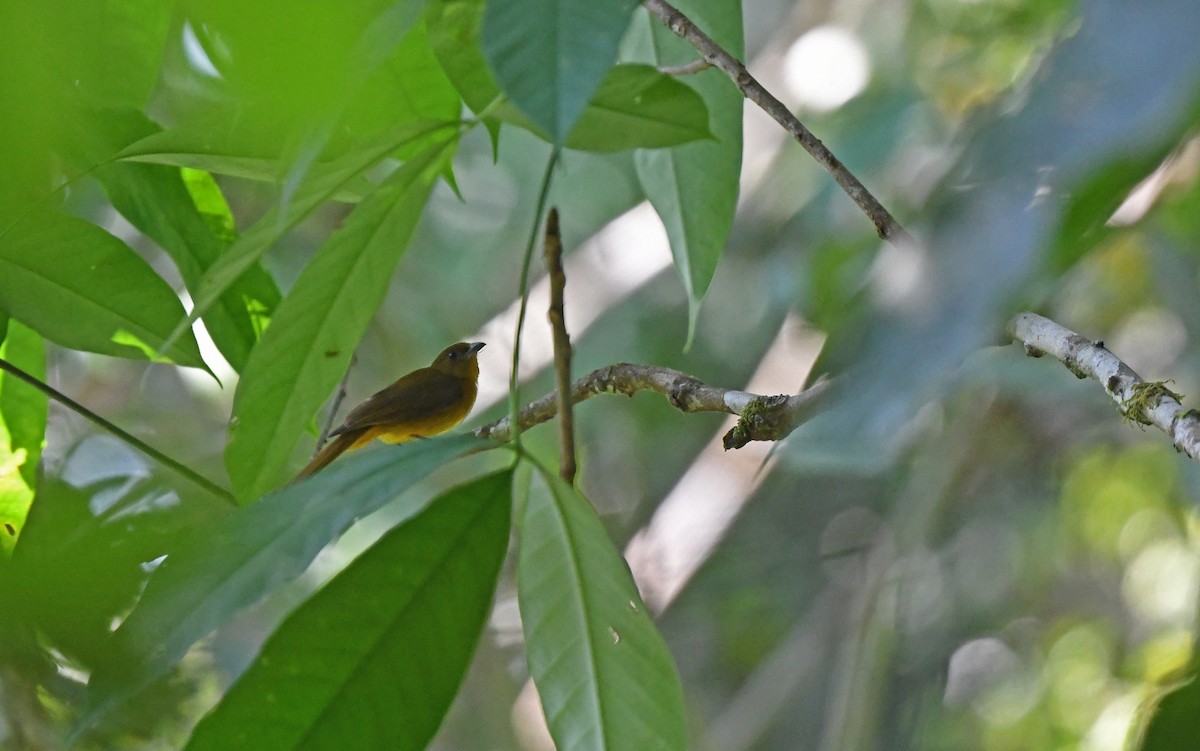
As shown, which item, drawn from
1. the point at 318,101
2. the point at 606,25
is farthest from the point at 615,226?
the point at 318,101

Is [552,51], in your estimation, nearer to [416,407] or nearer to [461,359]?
[416,407]

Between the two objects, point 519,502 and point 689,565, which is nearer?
point 519,502

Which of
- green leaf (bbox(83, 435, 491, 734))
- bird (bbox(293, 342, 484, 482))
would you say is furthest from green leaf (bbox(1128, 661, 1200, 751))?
bird (bbox(293, 342, 484, 482))

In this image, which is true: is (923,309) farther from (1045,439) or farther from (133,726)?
(1045,439)

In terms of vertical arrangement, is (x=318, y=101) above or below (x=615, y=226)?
below

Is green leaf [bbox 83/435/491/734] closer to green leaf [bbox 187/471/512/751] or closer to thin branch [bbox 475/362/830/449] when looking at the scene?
green leaf [bbox 187/471/512/751]

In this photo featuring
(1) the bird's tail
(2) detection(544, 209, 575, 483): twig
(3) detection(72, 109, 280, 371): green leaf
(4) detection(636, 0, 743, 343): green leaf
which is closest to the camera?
(2) detection(544, 209, 575, 483): twig

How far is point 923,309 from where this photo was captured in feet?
1.46

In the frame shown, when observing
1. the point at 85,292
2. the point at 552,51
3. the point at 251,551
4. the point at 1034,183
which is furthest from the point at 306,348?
the point at 1034,183

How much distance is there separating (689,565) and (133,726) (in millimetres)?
3070

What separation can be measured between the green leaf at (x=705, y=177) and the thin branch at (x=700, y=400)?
4.5 inches

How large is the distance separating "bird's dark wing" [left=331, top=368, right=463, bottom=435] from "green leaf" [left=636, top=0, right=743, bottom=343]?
6.01ft

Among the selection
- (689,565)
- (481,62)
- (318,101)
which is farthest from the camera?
(689,565)

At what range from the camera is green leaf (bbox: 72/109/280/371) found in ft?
4.43
